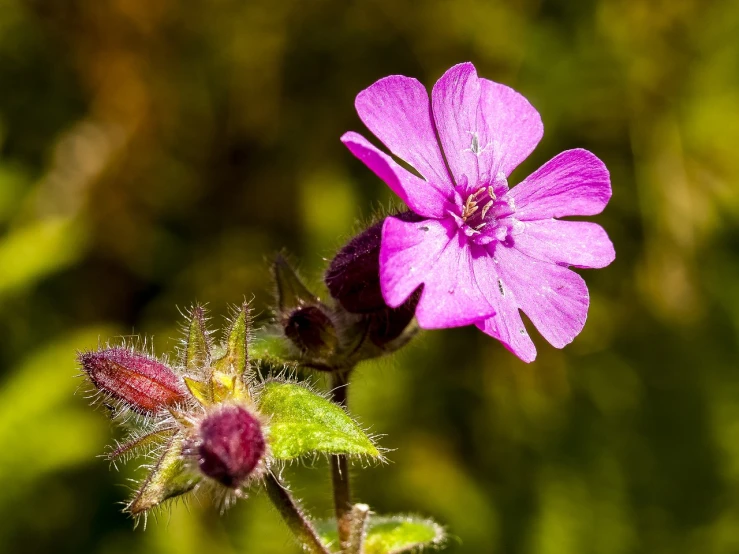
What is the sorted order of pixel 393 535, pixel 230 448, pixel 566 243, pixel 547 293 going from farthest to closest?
pixel 393 535, pixel 566 243, pixel 547 293, pixel 230 448

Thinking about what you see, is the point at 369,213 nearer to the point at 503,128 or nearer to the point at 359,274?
the point at 503,128

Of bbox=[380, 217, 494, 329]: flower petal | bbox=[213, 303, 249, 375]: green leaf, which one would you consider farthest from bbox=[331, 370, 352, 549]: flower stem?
bbox=[380, 217, 494, 329]: flower petal

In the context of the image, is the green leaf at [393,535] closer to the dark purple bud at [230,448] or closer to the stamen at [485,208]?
the dark purple bud at [230,448]

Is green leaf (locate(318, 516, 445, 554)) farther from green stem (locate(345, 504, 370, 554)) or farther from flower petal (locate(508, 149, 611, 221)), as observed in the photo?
flower petal (locate(508, 149, 611, 221))

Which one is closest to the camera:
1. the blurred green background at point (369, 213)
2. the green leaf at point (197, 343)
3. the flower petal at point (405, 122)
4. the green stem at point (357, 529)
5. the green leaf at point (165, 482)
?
the green leaf at point (165, 482)

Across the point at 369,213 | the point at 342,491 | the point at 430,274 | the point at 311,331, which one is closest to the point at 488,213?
the point at 430,274

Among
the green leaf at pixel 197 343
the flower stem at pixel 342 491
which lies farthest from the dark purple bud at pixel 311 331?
the green leaf at pixel 197 343

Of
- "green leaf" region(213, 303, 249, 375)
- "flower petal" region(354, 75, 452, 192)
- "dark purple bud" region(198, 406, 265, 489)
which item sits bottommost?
"dark purple bud" region(198, 406, 265, 489)
